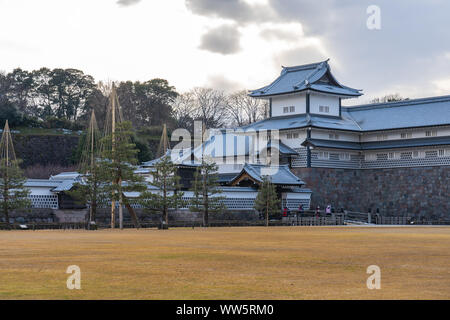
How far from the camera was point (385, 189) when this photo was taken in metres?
62.1

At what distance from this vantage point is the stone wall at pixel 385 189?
58469 mm

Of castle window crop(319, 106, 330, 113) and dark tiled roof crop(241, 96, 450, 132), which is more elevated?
castle window crop(319, 106, 330, 113)

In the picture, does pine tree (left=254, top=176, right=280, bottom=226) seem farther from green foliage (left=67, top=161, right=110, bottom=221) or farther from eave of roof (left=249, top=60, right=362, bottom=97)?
eave of roof (left=249, top=60, right=362, bottom=97)

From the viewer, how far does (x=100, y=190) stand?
136 ft

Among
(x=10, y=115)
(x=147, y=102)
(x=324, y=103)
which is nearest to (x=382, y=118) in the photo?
(x=324, y=103)

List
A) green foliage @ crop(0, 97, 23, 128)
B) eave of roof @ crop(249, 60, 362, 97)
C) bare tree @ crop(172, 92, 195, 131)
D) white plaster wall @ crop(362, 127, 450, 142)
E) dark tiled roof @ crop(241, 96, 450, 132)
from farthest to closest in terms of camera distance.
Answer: bare tree @ crop(172, 92, 195, 131) → green foliage @ crop(0, 97, 23, 128) → eave of roof @ crop(249, 60, 362, 97) → dark tiled roof @ crop(241, 96, 450, 132) → white plaster wall @ crop(362, 127, 450, 142)

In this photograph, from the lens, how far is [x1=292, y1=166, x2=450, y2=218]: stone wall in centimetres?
5847

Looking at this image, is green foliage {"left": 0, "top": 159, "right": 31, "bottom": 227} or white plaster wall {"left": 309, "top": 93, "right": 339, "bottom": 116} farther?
white plaster wall {"left": 309, "top": 93, "right": 339, "bottom": 116}

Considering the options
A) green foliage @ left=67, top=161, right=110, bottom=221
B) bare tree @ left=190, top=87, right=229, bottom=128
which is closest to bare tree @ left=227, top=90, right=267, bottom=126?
bare tree @ left=190, top=87, right=229, bottom=128

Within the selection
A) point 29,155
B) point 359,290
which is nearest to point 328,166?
point 29,155

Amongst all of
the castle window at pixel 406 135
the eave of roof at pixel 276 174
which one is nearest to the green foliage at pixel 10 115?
the eave of roof at pixel 276 174
